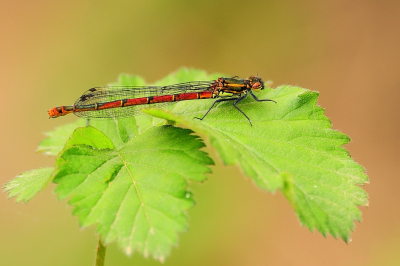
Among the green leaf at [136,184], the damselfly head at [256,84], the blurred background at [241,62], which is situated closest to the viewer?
the green leaf at [136,184]

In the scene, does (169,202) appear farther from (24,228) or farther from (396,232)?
(396,232)

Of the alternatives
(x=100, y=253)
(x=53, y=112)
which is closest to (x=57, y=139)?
(x=53, y=112)

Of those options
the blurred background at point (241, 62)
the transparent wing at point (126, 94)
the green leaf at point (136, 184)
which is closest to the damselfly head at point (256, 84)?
the transparent wing at point (126, 94)

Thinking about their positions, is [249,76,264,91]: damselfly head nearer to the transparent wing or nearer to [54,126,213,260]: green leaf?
the transparent wing

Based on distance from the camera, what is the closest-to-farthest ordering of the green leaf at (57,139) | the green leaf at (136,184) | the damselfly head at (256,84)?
the green leaf at (136,184) → the damselfly head at (256,84) → the green leaf at (57,139)

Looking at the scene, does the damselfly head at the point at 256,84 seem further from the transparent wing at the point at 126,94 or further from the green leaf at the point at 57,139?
the green leaf at the point at 57,139

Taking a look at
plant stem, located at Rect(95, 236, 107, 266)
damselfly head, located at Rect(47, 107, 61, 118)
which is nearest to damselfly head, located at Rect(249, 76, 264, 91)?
plant stem, located at Rect(95, 236, 107, 266)
